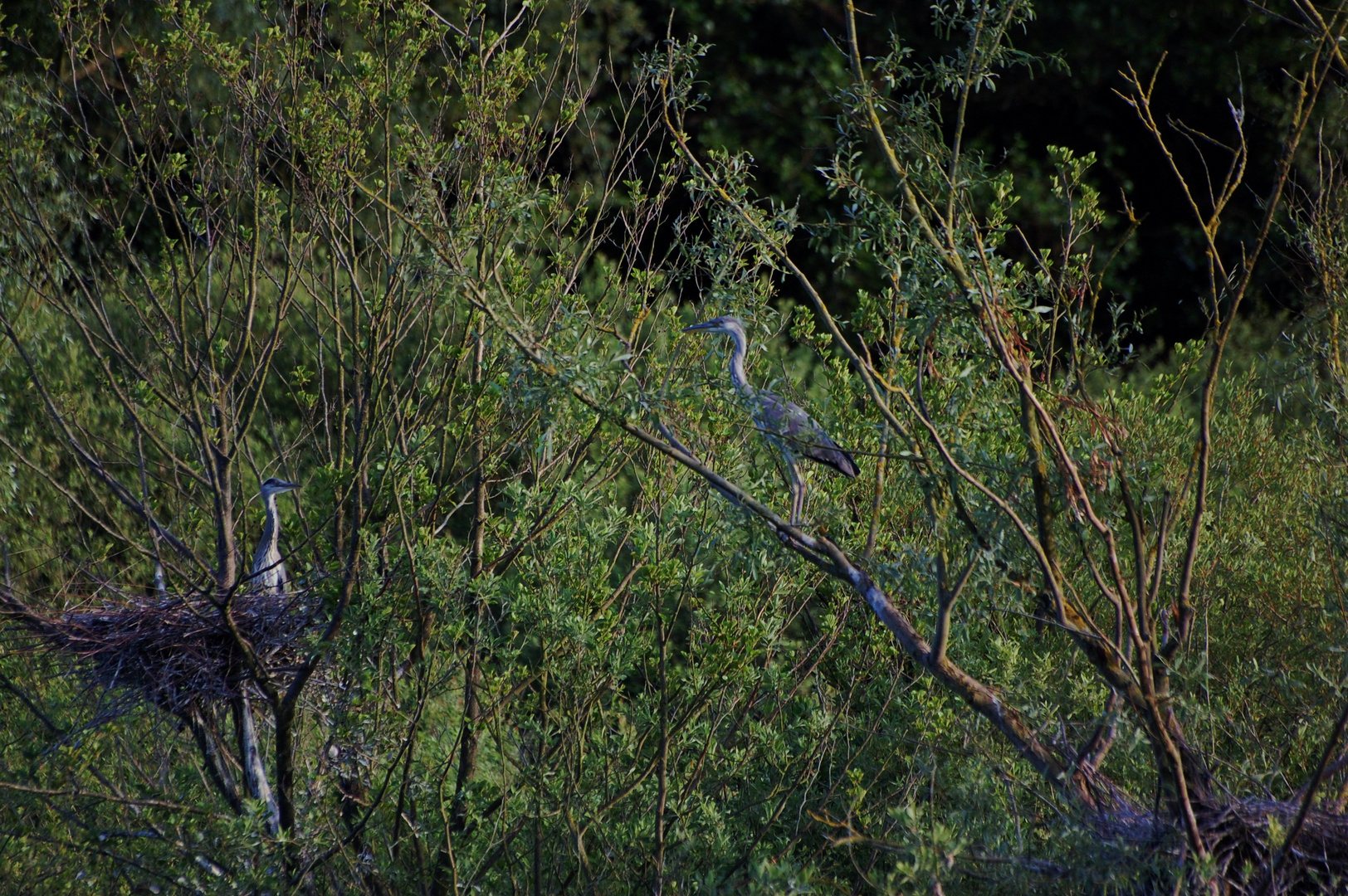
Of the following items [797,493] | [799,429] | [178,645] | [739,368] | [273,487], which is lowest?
[273,487]

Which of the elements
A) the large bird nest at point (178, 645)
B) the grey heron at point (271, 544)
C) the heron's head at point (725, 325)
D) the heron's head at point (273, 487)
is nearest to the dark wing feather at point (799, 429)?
the heron's head at point (725, 325)

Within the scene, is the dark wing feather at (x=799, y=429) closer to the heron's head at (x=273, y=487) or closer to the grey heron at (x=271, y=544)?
the grey heron at (x=271, y=544)

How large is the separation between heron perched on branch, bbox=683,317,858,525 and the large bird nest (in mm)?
1758

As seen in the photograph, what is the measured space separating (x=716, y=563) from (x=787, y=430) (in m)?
0.54

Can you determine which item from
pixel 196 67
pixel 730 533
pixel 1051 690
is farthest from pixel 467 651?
pixel 196 67

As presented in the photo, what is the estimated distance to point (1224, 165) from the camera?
1163cm

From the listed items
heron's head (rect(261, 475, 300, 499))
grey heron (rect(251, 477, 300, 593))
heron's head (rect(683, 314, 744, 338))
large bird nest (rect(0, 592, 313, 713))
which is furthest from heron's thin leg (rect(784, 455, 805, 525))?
heron's head (rect(261, 475, 300, 499))

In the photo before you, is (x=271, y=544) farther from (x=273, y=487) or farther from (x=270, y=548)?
(x=273, y=487)

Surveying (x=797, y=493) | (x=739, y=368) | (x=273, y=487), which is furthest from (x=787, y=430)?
(x=273, y=487)

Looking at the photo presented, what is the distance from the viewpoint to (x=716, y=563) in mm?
3779

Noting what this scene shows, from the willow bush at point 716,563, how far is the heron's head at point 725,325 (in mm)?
74

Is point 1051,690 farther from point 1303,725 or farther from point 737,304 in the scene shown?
point 737,304

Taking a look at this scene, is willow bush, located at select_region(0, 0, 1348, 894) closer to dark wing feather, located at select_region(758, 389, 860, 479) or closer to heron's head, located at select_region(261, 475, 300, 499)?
dark wing feather, located at select_region(758, 389, 860, 479)

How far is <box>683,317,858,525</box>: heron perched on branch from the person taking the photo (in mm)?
2881
